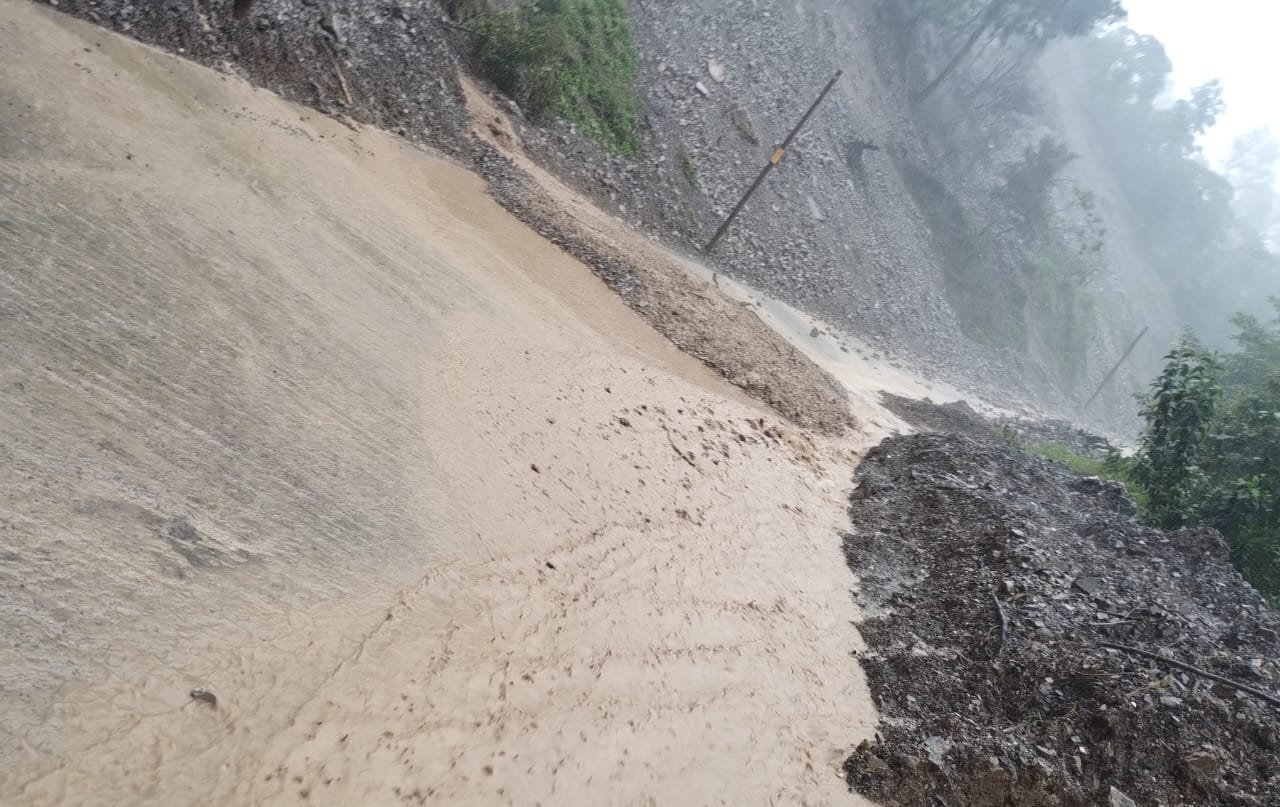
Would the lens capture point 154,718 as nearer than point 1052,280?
Yes

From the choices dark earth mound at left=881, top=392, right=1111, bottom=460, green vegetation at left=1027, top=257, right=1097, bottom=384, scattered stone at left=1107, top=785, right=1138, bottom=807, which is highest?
green vegetation at left=1027, top=257, right=1097, bottom=384

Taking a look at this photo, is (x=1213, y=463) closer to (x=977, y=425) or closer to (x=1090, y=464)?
(x=1090, y=464)

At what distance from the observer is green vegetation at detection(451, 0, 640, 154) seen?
16922 millimetres

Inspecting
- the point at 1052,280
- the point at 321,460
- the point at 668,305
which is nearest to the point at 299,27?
the point at 668,305

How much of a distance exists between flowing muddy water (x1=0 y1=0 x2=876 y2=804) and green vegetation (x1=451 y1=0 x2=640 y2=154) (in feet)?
23.5

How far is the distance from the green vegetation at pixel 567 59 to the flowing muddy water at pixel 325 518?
7.15 meters

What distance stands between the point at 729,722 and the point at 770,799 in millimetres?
713

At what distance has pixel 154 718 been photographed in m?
4.20

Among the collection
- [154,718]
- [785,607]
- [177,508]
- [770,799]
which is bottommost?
[154,718]

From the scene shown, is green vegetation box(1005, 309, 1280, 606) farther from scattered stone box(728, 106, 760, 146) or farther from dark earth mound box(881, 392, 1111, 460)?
scattered stone box(728, 106, 760, 146)

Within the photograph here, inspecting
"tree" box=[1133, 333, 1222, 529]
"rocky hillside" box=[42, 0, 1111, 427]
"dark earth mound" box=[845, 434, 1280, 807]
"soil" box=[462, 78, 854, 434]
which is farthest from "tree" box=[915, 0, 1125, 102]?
"dark earth mound" box=[845, 434, 1280, 807]

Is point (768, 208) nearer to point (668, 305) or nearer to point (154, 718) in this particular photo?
point (668, 305)

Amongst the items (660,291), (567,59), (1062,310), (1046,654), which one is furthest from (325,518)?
(1062,310)

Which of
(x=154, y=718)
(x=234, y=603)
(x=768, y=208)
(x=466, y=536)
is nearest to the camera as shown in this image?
(x=154, y=718)
